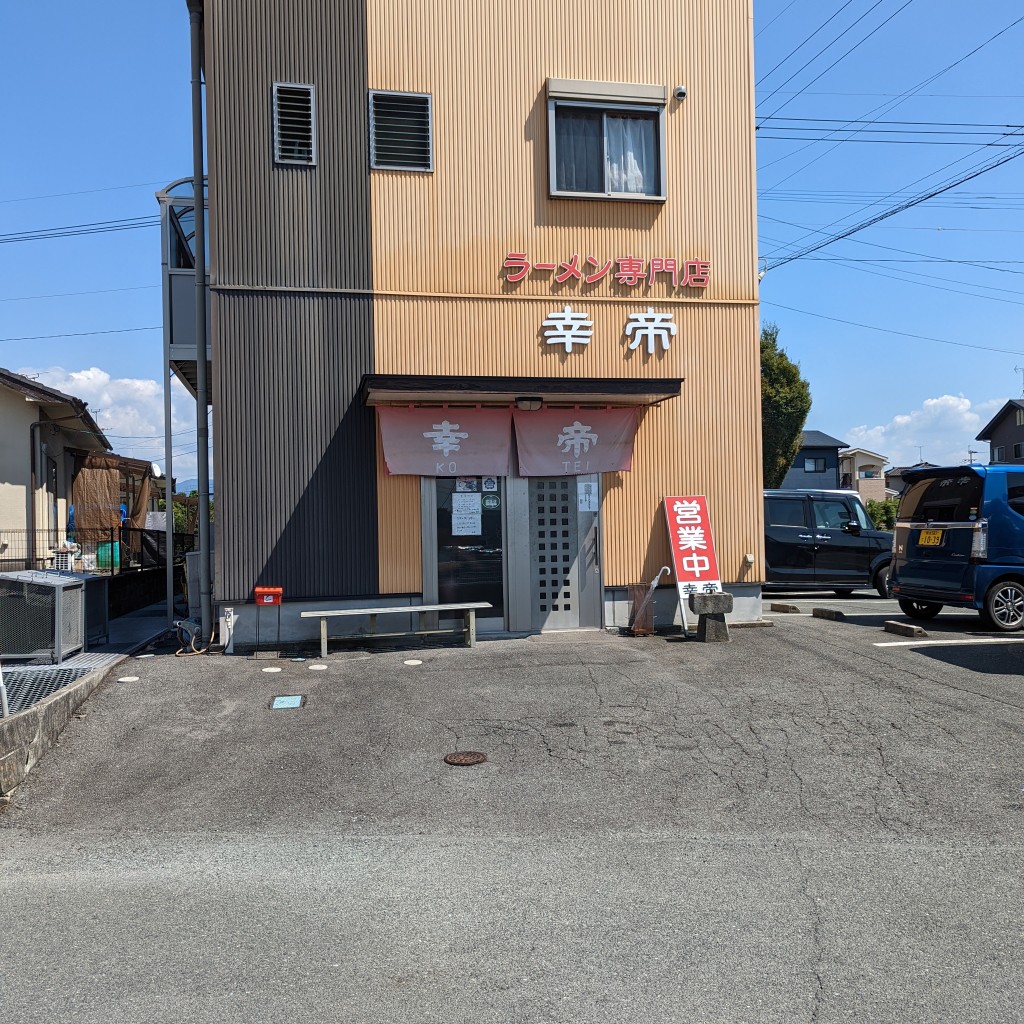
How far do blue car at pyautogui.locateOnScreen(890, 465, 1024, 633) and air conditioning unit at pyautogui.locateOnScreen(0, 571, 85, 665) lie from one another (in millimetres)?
10957

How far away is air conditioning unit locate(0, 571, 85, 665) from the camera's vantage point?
956 centimetres

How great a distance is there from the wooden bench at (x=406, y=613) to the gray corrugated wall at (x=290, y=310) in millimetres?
455

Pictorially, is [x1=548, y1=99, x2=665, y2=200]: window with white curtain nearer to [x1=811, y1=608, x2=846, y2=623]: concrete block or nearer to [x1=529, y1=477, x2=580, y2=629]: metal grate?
[x1=529, y1=477, x2=580, y2=629]: metal grate

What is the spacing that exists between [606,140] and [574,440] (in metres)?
4.04

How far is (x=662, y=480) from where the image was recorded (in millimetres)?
12156

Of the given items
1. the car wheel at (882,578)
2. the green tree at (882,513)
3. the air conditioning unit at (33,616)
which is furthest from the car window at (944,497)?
the green tree at (882,513)

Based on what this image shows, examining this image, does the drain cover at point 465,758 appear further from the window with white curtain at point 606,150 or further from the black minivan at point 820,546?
the black minivan at point 820,546

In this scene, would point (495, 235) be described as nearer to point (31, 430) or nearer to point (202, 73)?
point (202, 73)

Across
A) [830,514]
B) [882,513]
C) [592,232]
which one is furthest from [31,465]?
[882,513]

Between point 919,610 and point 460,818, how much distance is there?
33.7 feet

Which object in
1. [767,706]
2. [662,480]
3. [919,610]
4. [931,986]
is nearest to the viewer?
[931,986]

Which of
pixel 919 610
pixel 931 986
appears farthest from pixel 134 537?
pixel 931 986

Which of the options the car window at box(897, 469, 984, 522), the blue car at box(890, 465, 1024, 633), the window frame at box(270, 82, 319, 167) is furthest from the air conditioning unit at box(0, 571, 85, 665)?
the car window at box(897, 469, 984, 522)

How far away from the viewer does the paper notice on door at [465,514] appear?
11500mm
